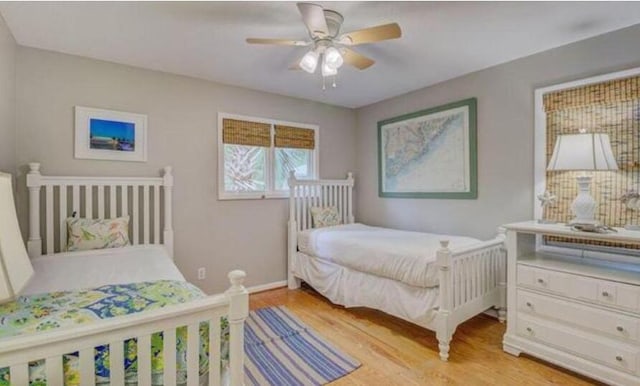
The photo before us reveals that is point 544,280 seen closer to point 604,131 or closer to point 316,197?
point 604,131

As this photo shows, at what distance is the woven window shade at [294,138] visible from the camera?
377 centimetres

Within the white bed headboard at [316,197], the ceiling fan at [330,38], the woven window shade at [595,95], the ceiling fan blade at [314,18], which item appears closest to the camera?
the ceiling fan blade at [314,18]

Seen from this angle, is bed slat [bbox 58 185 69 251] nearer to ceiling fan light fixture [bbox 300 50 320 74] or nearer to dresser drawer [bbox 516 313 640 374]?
ceiling fan light fixture [bbox 300 50 320 74]

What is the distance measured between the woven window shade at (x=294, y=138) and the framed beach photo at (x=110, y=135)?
142 cm

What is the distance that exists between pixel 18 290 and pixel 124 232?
1.47m

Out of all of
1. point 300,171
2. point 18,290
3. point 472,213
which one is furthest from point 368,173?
point 18,290

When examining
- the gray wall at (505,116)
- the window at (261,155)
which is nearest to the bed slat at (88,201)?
the window at (261,155)

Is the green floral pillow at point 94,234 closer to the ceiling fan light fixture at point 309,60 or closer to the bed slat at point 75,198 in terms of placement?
the bed slat at point 75,198

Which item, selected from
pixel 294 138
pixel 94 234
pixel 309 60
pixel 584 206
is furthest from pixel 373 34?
pixel 94 234

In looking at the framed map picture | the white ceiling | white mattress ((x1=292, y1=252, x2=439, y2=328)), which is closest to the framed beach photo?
the white ceiling

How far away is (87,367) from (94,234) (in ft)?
6.18

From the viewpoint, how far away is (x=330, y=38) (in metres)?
2.01

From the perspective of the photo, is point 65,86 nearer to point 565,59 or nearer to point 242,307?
point 242,307

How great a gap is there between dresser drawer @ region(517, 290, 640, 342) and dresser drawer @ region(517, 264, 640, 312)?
6 cm
